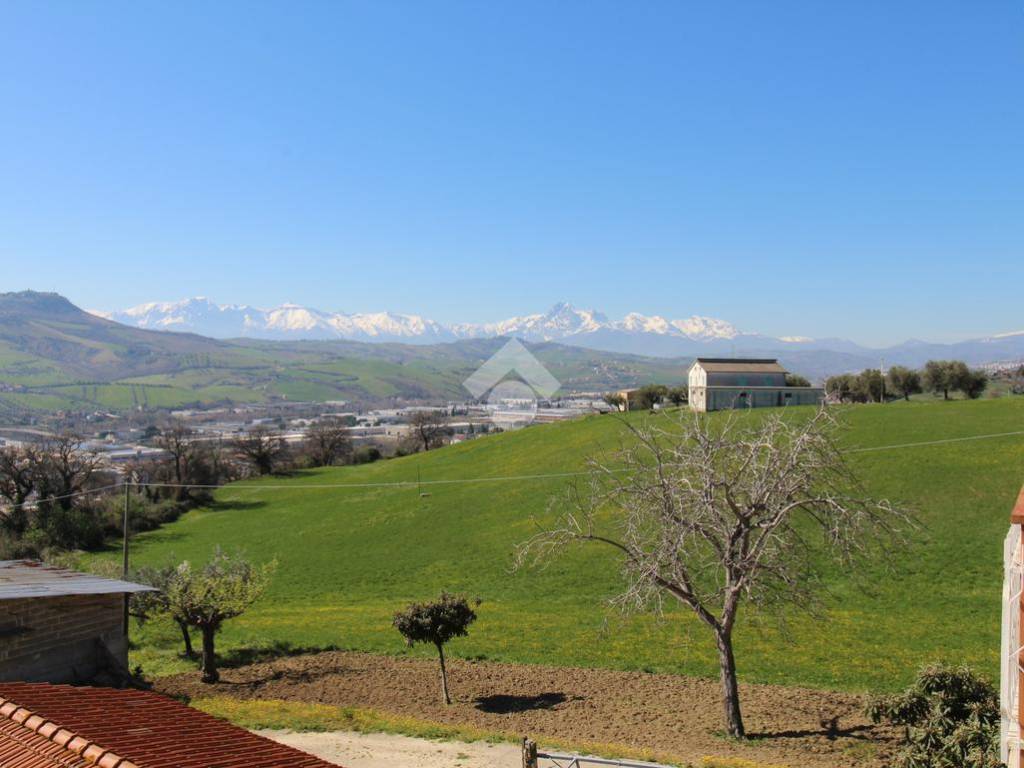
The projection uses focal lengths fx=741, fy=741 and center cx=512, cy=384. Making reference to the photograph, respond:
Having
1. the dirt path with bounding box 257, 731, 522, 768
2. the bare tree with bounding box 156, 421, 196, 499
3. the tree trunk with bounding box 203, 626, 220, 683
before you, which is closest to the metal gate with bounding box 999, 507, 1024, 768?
the dirt path with bounding box 257, 731, 522, 768

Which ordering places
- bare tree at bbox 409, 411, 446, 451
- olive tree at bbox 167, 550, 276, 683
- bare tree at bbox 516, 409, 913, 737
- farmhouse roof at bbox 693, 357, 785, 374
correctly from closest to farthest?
bare tree at bbox 516, 409, 913, 737 < olive tree at bbox 167, 550, 276, 683 < farmhouse roof at bbox 693, 357, 785, 374 < bare tree at bbox 409, 411, 446, 451

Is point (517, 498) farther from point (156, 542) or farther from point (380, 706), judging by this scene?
point (380, 706)

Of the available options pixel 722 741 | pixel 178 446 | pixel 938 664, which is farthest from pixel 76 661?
pixel 178 446

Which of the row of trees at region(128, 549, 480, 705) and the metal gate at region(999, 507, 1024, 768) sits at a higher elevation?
the metal gate at region(999, 507, 1024, 768)

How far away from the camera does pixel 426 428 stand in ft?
373

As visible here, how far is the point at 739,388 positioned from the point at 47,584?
6748 centimetres

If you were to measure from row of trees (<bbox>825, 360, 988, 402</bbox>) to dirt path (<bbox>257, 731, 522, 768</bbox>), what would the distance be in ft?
239

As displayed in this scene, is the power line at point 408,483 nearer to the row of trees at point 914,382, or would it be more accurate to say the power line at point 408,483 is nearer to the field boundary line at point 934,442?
the field boundary line at point 934,442

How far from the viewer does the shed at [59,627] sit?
1662cm

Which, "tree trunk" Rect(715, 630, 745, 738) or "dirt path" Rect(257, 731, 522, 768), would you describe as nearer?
"dirt path" Rect(257, 731, 522, 768)

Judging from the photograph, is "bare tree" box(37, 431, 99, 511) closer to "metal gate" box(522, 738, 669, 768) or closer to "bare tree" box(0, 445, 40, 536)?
"bare tree" box(0, 445, 40, 536)

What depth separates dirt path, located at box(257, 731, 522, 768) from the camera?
1504cm

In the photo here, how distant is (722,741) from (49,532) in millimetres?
57621

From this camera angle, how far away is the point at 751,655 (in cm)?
2389
